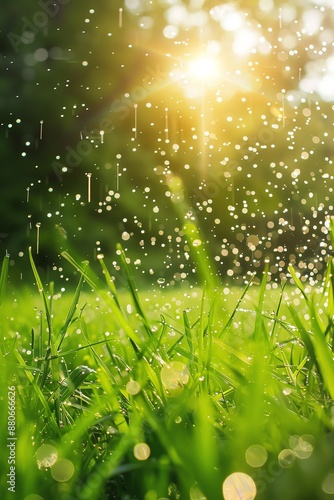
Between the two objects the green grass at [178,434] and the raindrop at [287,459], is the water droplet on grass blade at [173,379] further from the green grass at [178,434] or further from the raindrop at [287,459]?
the raindrop at [287,459]

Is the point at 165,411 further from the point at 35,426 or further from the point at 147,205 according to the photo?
the point at 147,205

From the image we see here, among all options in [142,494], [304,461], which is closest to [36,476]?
[142,494]

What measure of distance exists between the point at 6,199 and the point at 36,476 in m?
6.50

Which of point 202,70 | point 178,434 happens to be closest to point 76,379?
point 178,434

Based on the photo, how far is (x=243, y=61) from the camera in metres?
7.84

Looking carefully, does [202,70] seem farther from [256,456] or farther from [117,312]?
[256,456]

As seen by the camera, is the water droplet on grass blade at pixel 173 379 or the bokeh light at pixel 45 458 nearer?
the bokeh light at pixel 45 458

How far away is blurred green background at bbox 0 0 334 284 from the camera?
6934 mm

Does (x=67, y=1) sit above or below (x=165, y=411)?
above

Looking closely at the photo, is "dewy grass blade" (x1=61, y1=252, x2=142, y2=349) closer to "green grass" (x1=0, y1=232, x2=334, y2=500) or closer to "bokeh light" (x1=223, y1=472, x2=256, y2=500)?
"green grass" (x1=0, y1=232, x2=334, y2=500)

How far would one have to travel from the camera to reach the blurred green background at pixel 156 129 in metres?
6.93

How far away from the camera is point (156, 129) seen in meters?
8.02

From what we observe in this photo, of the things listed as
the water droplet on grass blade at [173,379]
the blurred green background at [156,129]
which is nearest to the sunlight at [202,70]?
the blurred green background at [156,129]

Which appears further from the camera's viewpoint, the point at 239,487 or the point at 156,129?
the point at 156,129
